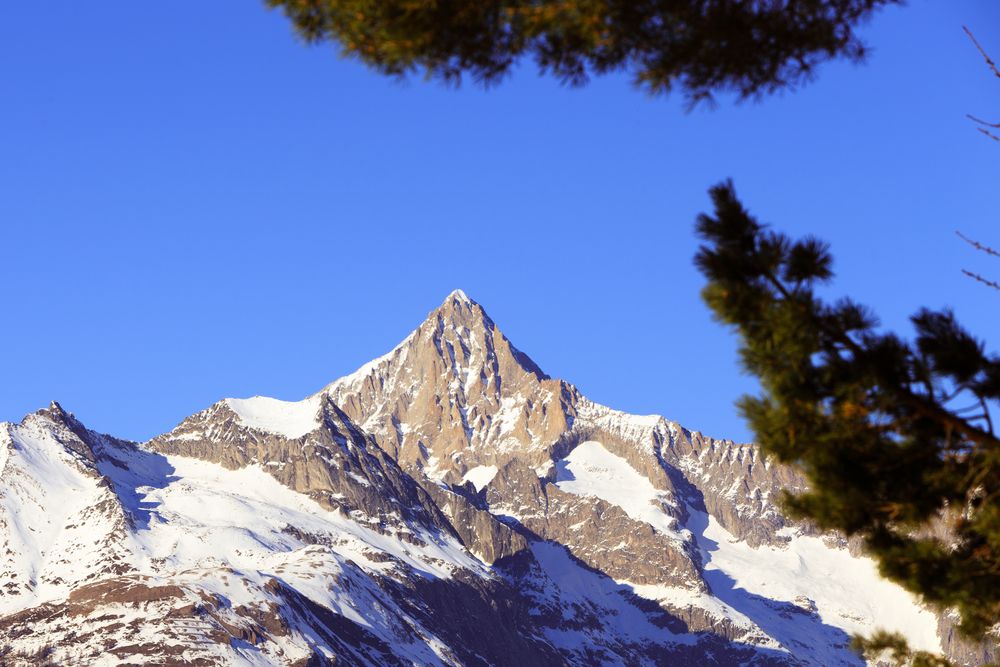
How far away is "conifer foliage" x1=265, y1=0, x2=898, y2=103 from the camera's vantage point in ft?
77.8

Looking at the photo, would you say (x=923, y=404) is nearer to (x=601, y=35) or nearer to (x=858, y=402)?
(x=858, y=402)

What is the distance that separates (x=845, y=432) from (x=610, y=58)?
6.89 m

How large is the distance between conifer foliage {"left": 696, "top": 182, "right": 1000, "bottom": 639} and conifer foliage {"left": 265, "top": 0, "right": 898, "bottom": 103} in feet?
7.54

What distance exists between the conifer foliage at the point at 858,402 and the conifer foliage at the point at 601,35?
7.54 feet

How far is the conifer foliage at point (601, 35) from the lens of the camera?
2372cm

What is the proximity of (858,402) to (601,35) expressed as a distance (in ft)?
22.1

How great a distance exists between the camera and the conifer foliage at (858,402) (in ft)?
74.1

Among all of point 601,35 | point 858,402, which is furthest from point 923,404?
point 601,35

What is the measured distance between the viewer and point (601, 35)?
23.8 meters

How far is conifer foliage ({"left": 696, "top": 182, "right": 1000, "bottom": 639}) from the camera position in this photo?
22594mm

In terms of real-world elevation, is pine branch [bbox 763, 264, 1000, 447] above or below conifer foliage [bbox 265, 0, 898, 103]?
below

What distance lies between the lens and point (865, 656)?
25719 mm

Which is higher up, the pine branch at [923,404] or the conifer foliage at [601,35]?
the conifer foliage at [601,35]

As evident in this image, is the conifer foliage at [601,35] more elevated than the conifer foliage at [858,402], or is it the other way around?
the conifer foliage at [601,35]
